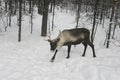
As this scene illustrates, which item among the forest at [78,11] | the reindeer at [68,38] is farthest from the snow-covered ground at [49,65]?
the forest at [78,11]

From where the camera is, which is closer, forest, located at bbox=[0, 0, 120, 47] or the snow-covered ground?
the snow-covered ground

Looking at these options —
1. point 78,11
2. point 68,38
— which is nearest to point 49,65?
point 68,38

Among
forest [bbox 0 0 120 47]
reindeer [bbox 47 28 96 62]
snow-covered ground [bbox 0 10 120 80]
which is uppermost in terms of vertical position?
forest [bbox 0 0 120 47]

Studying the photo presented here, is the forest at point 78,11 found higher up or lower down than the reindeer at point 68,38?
higher up

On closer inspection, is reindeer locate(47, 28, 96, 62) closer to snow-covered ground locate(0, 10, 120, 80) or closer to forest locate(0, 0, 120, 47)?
snow-covered ground locate(0, 10, 120, 80)

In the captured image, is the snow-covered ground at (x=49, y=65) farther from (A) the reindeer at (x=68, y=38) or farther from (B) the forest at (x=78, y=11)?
(B) the forest at (x=78, y=11)

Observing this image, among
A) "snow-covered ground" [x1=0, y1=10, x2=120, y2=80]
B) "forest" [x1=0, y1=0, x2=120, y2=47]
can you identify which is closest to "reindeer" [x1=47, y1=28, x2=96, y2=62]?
"snow-covered ground" [x1=0, y1=10, x2=120, y2=80]

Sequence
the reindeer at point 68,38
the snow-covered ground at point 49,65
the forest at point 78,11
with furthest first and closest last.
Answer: the forest at point 78,11 < the reindeer at point 68,38 < the snow-covered ground at point 49,65

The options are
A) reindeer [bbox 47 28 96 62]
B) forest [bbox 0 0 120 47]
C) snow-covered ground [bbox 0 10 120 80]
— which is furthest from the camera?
forest [bbox 0 0 120 47]

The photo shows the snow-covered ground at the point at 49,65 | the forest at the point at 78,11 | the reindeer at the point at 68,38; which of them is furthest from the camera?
the forest at the point at 78,11

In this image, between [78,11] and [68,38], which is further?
[78,11]

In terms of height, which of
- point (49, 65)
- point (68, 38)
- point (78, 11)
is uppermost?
A: point (78, 11)

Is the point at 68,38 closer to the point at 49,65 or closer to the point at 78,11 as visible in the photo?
the point at 49,65

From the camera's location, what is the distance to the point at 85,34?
36.4 ft
